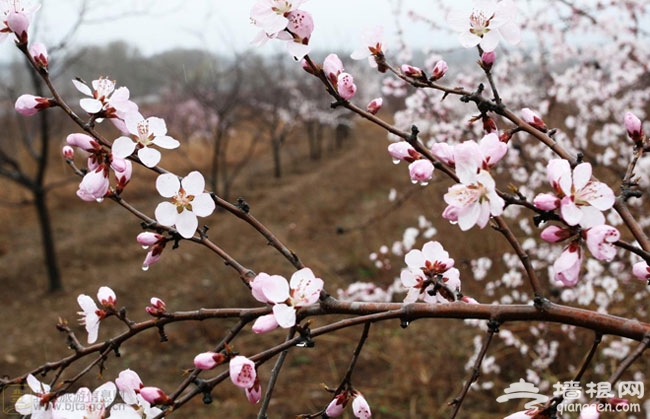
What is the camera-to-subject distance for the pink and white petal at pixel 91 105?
987 mm

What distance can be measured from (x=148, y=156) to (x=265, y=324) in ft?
1.28

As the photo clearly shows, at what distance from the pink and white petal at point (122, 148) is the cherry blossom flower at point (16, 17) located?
30 cm

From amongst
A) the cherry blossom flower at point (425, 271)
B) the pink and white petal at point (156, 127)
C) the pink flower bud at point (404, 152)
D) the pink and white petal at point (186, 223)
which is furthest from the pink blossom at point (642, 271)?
the pink and white petal at point (156, 127)

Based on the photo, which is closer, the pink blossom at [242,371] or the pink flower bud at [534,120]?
the pink blossom at [242,371]

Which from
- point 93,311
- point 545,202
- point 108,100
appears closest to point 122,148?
point 108,100

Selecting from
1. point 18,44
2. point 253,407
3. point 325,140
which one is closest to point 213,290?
point 253,407

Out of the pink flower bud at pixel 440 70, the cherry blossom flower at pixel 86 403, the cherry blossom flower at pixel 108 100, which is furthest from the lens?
the pink flower bud at pixel 440 70

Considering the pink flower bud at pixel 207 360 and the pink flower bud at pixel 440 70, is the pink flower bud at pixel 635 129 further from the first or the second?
the pink flower bud at pixel 207 360

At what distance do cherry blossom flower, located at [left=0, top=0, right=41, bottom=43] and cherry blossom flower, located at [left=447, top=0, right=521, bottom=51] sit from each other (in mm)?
802

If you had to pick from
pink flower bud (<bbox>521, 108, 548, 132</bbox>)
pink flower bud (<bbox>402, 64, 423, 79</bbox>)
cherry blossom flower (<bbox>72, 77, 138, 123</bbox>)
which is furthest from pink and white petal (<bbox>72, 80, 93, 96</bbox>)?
pink flower bud (<bbox>521, 108, 548, 132</bbox>)

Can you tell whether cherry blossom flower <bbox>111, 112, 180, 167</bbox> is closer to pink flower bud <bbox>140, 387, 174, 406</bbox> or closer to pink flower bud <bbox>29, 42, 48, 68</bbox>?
pink flower bud <bbox>29, 42, 48, 68</bbox>

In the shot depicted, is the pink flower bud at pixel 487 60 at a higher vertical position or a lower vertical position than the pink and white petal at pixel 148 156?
higher

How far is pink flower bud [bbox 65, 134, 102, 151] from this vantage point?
958mm

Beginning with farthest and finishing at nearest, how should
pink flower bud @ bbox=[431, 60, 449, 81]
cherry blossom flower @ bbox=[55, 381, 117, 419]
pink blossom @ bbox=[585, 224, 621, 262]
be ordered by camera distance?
pink flower bud @ bbox=[431, 60, 449, 81] < cherry blossom flower @ bbox=[55, 381, 117, 419] < pink blossom @ bbox=[585, 224, 621, 262]
